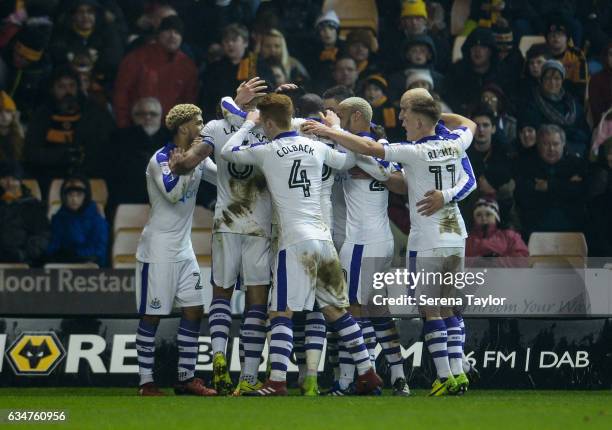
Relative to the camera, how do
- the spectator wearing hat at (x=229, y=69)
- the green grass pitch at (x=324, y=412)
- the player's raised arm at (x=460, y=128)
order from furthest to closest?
1. the spectator wearing hat at (x=229, y=69)
2. the player's raised arm at (x=460, y=128)
3. the green grass pitch at (x=324, y=412)

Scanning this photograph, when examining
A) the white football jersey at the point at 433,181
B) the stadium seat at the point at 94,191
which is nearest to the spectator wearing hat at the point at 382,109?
the stadium seat at the point at 94,191

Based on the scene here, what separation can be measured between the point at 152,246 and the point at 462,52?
6710 mm

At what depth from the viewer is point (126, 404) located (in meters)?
8.91

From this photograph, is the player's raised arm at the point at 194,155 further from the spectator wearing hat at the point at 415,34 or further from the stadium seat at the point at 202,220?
the spectator wearing hat at the point at 415,34

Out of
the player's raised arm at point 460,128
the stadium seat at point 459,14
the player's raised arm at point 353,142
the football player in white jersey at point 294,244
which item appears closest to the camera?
the football player in white jersey at point 294,244

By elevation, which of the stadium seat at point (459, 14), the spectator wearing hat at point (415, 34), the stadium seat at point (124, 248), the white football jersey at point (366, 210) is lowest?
the stadium seat at point (124, 248)

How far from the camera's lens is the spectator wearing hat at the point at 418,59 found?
15180mm

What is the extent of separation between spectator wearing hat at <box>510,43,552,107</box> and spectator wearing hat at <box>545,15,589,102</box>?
0.16 m

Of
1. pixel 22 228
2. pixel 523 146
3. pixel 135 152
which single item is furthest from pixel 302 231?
pixel 523 146

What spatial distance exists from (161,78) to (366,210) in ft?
18.5

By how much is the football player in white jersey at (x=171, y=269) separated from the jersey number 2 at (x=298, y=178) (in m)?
1.03

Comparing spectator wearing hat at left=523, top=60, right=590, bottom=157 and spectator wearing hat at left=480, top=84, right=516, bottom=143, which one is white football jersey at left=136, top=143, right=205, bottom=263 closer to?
spectator wearing hat at left=480, top=84, right=516, bottom=143

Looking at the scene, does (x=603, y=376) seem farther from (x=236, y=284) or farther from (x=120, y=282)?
(x=120, y=282)

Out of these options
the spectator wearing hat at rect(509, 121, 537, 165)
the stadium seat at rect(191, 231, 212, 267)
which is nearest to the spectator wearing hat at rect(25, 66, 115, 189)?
the stadium seat at rect(191, 231, 212, 267)
